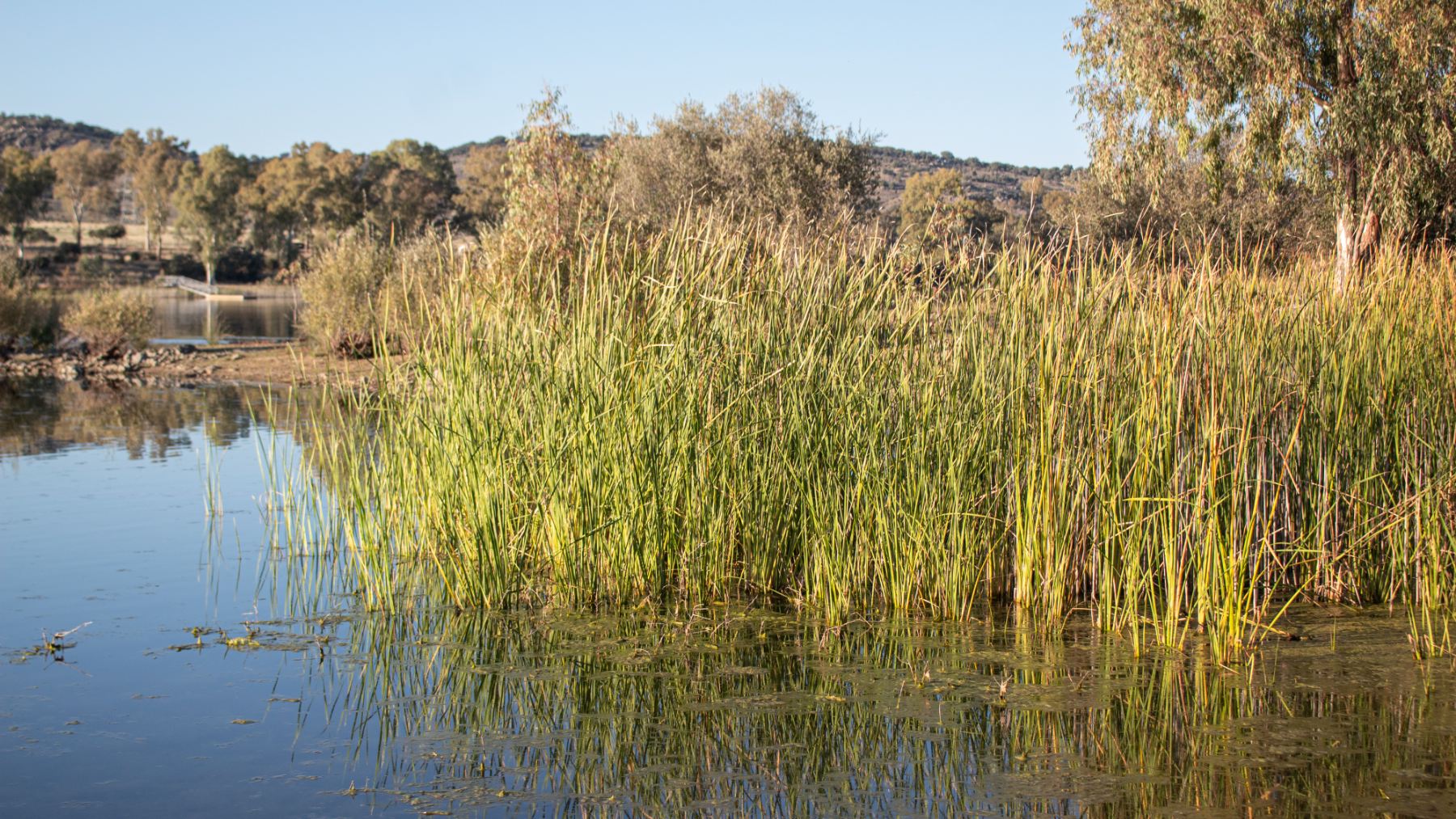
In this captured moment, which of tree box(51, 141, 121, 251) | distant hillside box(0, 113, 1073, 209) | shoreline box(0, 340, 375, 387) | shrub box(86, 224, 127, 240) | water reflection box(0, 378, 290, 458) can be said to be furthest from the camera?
tree box(51, 141, 121, 251)

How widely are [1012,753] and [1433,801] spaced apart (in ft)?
4.05

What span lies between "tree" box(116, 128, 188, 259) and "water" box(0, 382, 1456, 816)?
73723 mm

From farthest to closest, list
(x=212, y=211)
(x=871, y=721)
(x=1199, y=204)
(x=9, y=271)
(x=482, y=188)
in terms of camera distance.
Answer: (x=482, y=188) < (x=212, y=211) < (x=9, y=271) < (x=1199, y=204) < (x=871, y=721)

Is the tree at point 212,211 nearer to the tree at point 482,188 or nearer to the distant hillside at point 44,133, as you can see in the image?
the tree at point 482,188

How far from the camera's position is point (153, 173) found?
277ft

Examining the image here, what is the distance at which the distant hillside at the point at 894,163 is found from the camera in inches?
1587

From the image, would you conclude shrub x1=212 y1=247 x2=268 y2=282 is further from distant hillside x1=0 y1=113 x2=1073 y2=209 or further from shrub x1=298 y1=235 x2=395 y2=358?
shrub x1=298 y1=235 x2=395 y2=358

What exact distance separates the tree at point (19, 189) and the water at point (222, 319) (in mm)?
14790

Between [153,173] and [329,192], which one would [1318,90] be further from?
[153,173]

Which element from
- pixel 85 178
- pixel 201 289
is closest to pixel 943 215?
pixel 201 289

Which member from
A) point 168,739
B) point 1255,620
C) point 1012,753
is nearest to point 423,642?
point 168,739

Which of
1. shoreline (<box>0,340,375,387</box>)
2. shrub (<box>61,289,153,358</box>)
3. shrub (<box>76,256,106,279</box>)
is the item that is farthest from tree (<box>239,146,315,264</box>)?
Answer: shoreline (<box>0,340,375,387</box>)

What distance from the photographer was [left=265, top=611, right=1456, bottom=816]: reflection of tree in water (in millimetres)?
3758

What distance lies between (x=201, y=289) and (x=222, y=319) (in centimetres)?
2506
